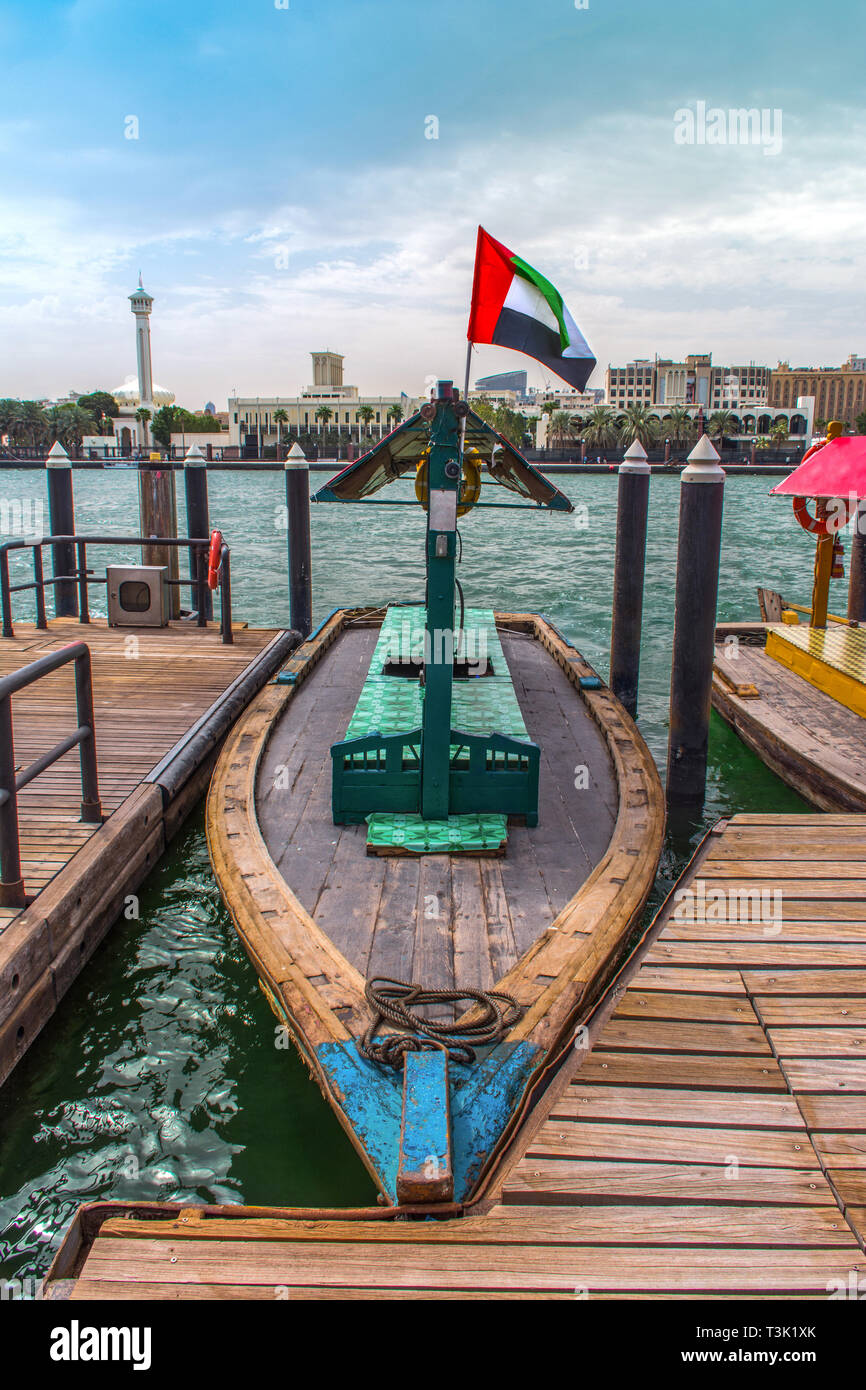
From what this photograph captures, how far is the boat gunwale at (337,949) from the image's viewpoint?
12.6 feet

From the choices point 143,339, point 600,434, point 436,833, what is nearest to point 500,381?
point 436,833

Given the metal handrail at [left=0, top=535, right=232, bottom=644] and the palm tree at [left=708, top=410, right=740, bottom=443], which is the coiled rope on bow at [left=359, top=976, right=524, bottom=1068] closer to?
the metal handrail at [left=0, top=535, right=232, bottom=644]

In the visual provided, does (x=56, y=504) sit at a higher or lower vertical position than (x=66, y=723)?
higher

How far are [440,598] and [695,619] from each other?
93.3 inches

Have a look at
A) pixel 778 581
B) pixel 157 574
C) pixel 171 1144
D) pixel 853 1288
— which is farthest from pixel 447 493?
pixel 778 581

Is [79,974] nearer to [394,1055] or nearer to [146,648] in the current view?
[394,1055]

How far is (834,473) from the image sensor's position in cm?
810

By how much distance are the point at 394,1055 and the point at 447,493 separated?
2.87m

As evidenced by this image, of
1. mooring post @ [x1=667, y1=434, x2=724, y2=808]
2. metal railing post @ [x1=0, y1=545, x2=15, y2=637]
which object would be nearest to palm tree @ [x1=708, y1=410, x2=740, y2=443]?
metal railing post @ [x1=0, y1=545, x2=15, y2=637]

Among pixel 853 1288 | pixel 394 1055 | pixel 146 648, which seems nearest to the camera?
pixel 853 1288

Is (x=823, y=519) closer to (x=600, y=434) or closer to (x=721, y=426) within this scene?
(x=600, y=434)

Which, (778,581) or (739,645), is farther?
(778,581)

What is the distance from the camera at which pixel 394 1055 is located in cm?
360
